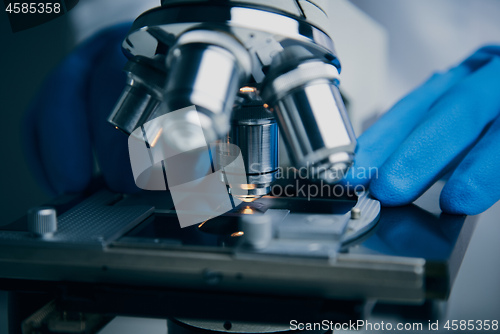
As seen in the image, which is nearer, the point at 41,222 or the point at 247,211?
the point at 41,222

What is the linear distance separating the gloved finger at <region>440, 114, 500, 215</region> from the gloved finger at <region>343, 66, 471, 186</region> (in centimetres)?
12

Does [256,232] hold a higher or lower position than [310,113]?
lower

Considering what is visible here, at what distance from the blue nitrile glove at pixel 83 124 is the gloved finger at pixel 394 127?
0.35 m

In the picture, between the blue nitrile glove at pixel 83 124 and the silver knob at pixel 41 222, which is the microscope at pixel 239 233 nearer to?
the silver knob at pixel 41 222

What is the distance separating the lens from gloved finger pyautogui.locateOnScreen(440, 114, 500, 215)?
0.66 m

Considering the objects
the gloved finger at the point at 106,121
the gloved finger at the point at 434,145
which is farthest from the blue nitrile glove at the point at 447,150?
the gloved finger at the point at 106,121

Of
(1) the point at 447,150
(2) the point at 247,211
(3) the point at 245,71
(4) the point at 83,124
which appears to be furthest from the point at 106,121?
(1) the point at 447,150

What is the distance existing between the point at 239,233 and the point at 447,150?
312 millimetres

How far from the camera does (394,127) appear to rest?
2.80ft

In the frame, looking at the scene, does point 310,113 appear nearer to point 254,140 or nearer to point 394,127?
point 254,140

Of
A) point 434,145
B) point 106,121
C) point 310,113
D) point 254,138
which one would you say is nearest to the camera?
point 310,113

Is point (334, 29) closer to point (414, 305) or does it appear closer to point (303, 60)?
point (303, 60)

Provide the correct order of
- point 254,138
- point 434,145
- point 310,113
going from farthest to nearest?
point 434,145, point 254,138, point 310,113

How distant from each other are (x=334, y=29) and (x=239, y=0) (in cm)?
52
